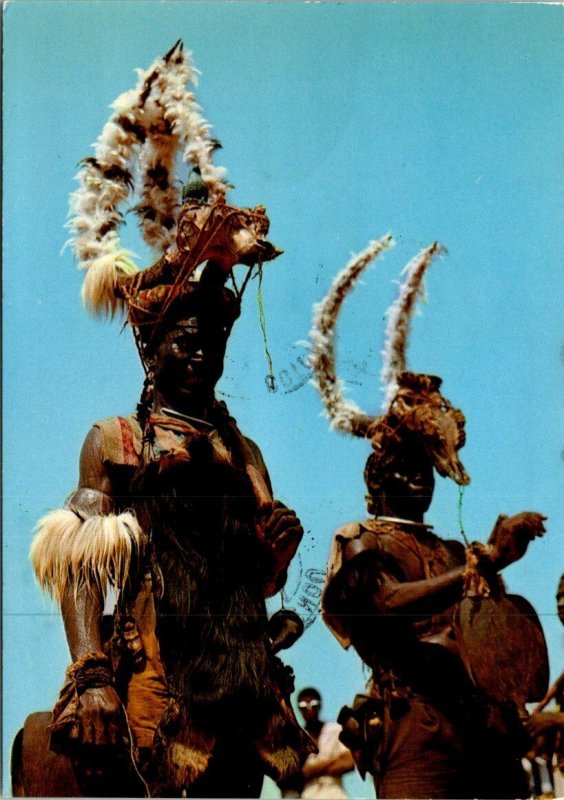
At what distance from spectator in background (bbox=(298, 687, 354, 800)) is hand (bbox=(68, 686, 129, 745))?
1.62 ft

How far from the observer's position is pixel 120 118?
4.31 metres

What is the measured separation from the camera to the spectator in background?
13.6 feet

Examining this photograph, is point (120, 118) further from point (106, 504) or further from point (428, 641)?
point (428, 641)

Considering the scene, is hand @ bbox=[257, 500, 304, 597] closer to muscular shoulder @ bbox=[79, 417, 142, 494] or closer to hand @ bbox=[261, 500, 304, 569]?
hand @ bbox=[261, 500, 304, 569]

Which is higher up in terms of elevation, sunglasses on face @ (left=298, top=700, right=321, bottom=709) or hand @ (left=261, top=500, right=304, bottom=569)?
hand @ (left=261, top=500, right=304, bottom=569)

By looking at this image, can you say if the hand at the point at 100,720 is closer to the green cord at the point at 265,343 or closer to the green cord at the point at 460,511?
the green cord at the point at 265,343

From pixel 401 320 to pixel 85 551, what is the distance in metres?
1.03

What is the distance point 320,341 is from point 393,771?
1124 millimetres

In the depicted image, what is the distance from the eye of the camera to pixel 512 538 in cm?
423

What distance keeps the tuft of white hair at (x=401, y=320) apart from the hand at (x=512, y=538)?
0.45 metres

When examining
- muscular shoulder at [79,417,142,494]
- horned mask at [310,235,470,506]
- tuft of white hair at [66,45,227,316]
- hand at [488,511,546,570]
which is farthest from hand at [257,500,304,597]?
tuft of white hair at [66,45,227,316]

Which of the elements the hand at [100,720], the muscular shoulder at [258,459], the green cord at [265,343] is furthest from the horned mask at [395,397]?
the hand at [100,720]

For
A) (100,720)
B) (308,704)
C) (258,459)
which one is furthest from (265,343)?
(100,720)

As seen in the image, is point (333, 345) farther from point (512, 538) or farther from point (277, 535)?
point (512, 538)
